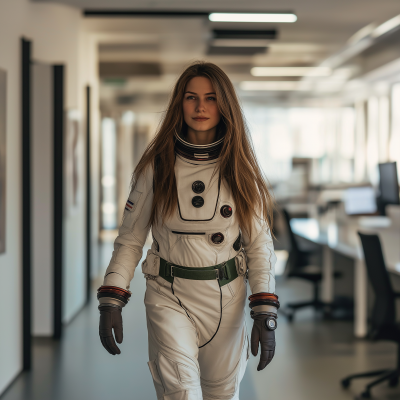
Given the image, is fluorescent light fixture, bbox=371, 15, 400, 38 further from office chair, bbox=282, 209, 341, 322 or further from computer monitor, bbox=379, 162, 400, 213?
office chair, bbox=282, 209, 341, 322

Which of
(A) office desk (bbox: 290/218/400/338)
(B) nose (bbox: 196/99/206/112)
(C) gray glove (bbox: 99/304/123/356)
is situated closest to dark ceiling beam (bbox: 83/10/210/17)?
(A) office desk (bbox: 290/218/400/338)

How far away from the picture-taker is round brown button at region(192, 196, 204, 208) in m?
1.71

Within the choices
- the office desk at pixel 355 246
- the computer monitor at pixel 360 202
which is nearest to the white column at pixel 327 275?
the office desk at pixel 355 246

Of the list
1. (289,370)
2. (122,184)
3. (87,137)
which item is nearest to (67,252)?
(87,137)

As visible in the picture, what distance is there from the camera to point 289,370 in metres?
3.59

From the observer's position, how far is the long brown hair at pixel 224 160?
68.8 inches

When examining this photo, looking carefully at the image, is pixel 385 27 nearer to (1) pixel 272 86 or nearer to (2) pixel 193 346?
(1) pixel 272 86

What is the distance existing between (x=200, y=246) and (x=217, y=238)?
0.21ft

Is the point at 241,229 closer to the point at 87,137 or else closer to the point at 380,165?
the point at 380,165

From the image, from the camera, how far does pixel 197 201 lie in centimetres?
171

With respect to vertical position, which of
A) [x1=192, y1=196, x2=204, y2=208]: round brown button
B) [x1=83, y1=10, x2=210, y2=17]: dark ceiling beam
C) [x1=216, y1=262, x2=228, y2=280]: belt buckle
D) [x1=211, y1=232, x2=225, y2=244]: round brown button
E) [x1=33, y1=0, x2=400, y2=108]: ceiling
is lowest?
[x1=216, y1=262, x2=228, y2=280]: belt buckle

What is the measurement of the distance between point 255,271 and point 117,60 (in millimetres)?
7787

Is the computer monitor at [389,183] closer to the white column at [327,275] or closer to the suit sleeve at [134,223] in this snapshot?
the white column at [327,275]

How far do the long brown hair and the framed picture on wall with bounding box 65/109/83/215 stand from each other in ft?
9.50
